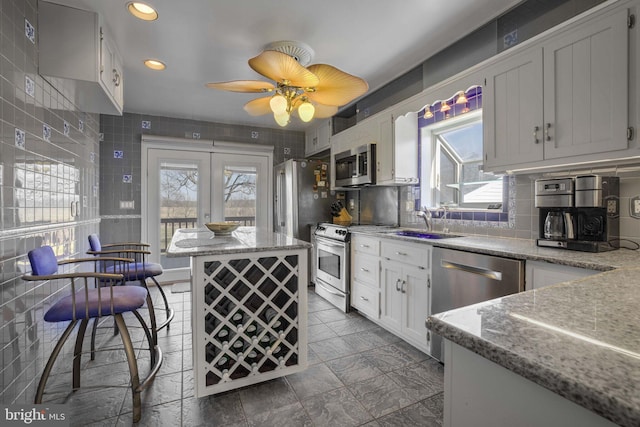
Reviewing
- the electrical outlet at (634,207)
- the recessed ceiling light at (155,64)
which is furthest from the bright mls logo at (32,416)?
the electrical outlet at (634,207)

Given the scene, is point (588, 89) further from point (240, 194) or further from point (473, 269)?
point (240, 194)

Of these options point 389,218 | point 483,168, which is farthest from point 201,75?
point 483,168

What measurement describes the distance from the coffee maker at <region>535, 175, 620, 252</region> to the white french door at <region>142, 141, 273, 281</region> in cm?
310

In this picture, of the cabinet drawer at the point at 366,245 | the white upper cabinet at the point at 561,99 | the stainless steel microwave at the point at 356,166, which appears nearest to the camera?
the white upper cabinet at the point at 561,99

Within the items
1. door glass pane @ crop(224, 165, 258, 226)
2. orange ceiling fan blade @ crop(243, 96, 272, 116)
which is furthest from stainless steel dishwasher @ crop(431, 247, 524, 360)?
door glass pane @ crop(224, 165, 258, 226)

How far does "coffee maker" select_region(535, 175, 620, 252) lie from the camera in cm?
158

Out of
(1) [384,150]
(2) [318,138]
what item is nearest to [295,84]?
(1) [384,150]

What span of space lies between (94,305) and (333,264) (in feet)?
7.39

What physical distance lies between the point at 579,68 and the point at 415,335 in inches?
78.2

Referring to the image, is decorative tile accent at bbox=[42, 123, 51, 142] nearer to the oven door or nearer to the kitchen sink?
the oven door

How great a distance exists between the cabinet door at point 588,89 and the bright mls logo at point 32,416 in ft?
9.89

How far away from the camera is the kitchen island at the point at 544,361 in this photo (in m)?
0.39

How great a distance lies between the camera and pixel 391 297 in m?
2.57

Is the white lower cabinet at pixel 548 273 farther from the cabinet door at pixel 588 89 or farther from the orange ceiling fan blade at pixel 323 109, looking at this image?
the orange ceiling fan blade at pixel 323 109
